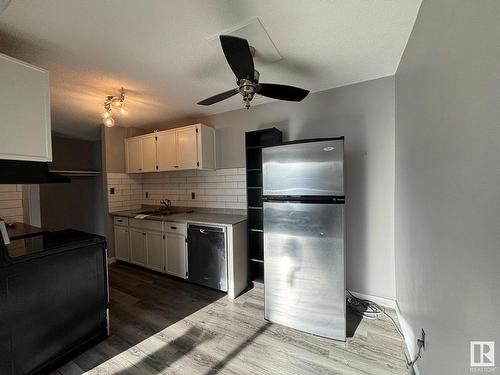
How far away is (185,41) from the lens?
5.08 feet

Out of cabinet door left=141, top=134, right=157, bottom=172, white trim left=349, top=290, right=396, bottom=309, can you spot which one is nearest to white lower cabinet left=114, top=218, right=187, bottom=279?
cabinet door left=141, top=134, right=157, bottom=172

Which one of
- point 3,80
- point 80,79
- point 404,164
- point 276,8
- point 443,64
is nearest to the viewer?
point 443,64

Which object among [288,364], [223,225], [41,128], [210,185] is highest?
[41,128]

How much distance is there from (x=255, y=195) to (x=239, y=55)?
182 centimetres

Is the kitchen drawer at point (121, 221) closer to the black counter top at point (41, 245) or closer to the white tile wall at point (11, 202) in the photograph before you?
the white tile wall at point (11, 202)

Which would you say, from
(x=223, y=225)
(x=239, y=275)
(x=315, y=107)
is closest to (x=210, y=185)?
(x=223, y=225)

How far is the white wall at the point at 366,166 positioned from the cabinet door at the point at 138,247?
9.42 ft

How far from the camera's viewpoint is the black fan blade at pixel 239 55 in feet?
3.85

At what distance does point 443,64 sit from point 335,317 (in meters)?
1.88

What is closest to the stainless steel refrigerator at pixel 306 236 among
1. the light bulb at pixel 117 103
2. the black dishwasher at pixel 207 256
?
the black dishwasher at pixel 207 256

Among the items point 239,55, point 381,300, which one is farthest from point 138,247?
point 381,300

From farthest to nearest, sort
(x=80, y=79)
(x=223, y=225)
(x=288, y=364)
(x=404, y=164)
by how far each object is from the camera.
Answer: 1. (x=223, y=225)
2. (x=80, y=79)
3. (x=404, y=164)
4. (x=288, y=364)

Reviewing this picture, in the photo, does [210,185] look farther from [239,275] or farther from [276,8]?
[276,8]

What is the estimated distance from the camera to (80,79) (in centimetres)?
204
